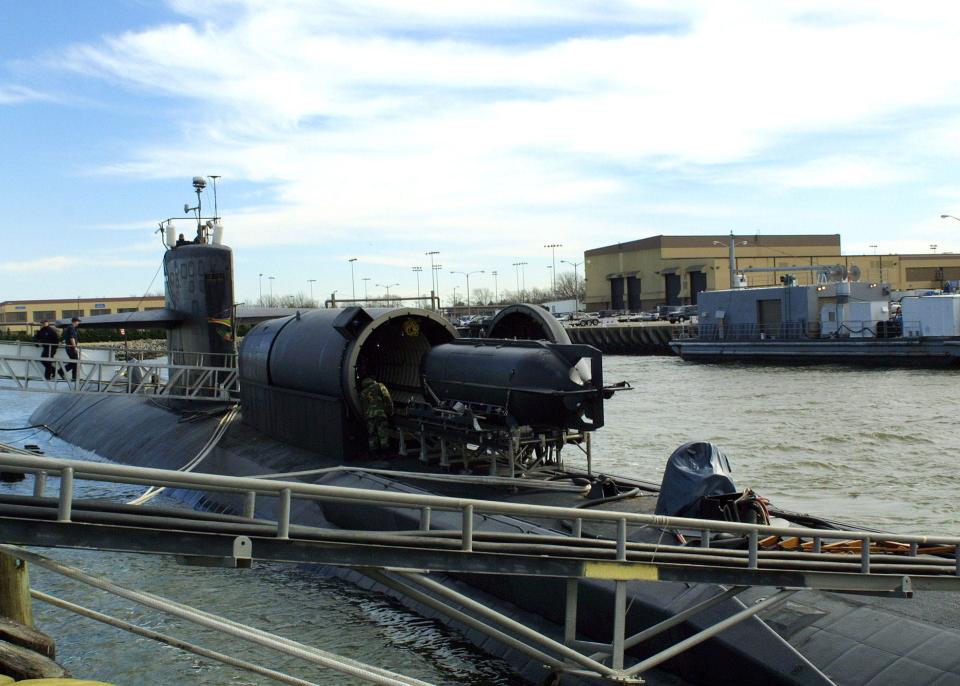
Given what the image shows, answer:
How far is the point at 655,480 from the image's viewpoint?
23.0 meters

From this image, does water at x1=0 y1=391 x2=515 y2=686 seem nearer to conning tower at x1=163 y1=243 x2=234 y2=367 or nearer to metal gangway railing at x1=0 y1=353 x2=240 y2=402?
metal gangway railing at x1=0 y1=353 x2=240 y2=402

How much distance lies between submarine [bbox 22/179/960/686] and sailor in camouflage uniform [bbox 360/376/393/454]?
22 cm

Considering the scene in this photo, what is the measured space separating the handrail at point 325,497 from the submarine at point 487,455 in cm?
79

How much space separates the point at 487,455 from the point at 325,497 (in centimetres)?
907

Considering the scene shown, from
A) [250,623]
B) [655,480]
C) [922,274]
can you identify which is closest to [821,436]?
[655,480]

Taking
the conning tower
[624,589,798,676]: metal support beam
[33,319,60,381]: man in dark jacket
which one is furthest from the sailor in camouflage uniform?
[33,319,60,381]: man in dark jacket

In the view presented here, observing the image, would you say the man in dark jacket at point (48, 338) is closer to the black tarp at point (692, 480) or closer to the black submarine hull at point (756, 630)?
the black submarine hull at point (756, 630)

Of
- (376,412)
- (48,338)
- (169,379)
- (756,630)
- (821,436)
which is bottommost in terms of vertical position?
(821,436)

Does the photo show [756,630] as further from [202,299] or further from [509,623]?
[202,299]

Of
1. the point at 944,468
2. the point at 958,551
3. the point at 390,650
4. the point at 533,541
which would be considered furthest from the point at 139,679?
the point at 944,468

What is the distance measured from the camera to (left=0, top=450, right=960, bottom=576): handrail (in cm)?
589

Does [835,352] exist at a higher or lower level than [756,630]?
higher

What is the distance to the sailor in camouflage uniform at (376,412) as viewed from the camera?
16406 millimetres

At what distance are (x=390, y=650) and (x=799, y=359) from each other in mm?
46123
